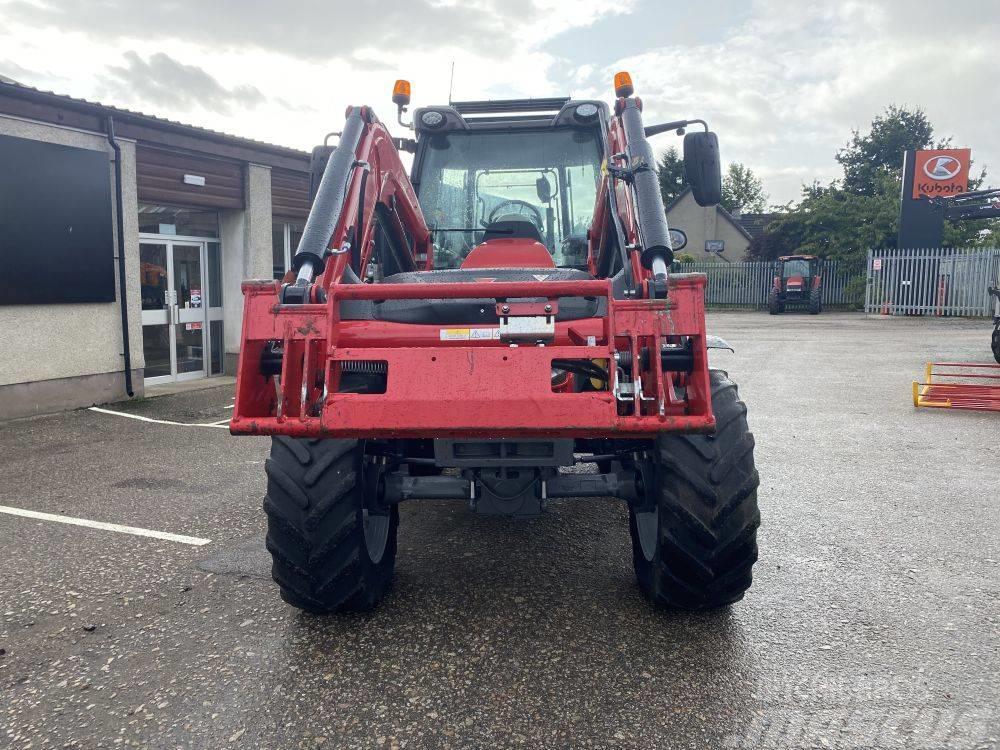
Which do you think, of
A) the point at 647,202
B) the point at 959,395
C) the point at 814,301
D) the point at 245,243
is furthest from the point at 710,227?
the point at 647,202

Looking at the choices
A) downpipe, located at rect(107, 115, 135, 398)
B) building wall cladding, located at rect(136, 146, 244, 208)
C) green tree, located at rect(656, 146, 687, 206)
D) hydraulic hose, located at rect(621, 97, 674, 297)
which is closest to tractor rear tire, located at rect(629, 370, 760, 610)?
hydraulic hose, located at rect(621, 97, 674, 297)

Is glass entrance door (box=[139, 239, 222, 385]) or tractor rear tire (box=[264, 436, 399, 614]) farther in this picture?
glass entrance door (box=[139, 239, 222, 385])

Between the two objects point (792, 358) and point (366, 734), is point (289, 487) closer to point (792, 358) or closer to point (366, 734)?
point (366, 734)

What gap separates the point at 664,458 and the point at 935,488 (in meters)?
3.48

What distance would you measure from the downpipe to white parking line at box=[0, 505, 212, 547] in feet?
15.5

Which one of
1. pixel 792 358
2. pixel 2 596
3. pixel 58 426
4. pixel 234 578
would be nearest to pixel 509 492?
pixel 234 578

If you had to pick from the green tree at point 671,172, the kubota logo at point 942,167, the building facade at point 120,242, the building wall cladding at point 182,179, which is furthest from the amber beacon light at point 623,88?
the green tree at point 671,172

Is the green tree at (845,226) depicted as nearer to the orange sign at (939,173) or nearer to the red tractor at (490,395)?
the orange sign at (939,173)

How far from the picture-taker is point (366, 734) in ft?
8.21

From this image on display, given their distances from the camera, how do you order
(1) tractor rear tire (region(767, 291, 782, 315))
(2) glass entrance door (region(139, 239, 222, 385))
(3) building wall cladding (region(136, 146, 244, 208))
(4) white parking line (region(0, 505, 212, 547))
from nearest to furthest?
(4) white parking line (region(0, 505, 212, 547)), (3) building wall cladding (region(136, 146, 244, 208)), (2) glass entrance door (region(139, 239, 222, 385)), (1) tractor rear tire (region(767, 291, 782, 315))

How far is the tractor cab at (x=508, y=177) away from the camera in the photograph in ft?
16.1

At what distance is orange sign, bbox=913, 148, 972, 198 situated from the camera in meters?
25.8

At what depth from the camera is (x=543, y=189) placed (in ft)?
16.4

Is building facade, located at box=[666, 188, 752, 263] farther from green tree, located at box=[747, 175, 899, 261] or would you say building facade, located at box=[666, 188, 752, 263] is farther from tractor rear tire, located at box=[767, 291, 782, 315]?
tractor rear tire, located at box=[767, 291, 782, 315]
